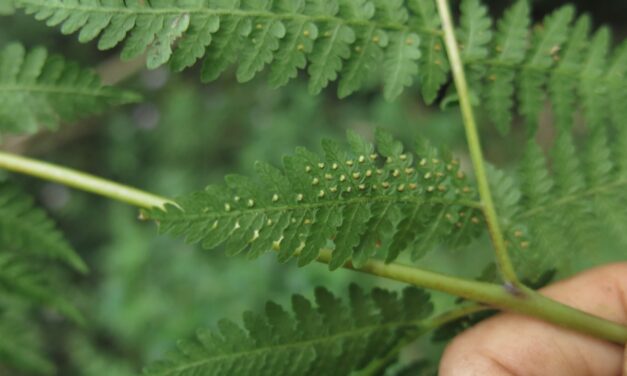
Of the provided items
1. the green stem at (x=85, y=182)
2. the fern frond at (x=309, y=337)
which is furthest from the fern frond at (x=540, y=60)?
the green stem at (x=85, y=182)

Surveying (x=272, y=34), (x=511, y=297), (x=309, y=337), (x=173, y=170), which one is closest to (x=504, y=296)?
(x=511, y=297)

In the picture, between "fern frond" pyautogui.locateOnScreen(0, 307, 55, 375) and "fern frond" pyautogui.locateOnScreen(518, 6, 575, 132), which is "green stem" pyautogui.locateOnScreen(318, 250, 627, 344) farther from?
"fern frond" pyautogui.locateOnScreen(0, 307, 55, 375)

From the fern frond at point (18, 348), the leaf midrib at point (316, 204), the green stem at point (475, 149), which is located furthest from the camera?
the fern frond at point (18, 348)

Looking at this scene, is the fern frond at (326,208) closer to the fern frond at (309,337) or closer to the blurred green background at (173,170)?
the fern frond at (309,337)

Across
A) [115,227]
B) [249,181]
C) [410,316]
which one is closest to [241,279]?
[115,227]

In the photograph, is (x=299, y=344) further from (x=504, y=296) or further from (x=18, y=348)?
(x=18, y=348)

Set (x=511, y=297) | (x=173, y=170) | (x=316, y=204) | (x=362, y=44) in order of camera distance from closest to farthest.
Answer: (x=316, y=204), (x=511, y=297), (x=362, y=44), (x=173, y=170)
